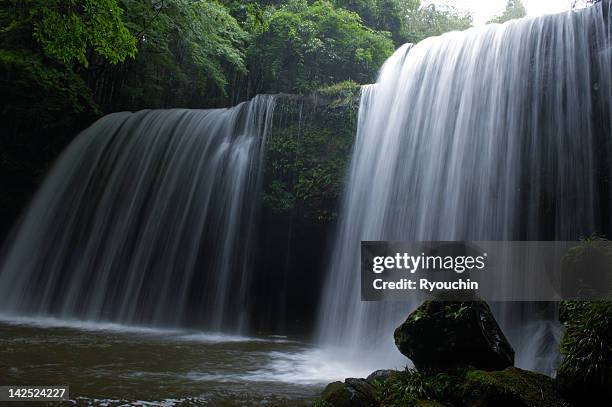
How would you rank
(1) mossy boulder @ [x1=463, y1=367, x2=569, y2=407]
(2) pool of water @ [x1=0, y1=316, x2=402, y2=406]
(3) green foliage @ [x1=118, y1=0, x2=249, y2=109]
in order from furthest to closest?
1. (3) green foliage @ [x1=118, y1=0, x2=249, y2=109]
2. (2) pool of water @ [x1=0, y1=316, x2=402, y2=406]
3. (1) mossy boulder @ [x1=463, y1=367, x2=569, y2=407]

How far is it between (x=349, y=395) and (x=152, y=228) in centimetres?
875

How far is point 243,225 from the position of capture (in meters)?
10.9

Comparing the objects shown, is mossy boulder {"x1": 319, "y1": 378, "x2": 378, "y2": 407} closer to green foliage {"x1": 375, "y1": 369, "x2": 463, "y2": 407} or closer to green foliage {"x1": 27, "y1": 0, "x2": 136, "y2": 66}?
green foliage {"x1": 375, "y1": 369, "x2": 463, "y2": 407}

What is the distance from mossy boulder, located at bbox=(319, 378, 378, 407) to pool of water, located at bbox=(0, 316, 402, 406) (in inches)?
27.2

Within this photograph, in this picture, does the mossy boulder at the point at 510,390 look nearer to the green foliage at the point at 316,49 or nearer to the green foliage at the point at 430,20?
the green foliage at the point at 316,49

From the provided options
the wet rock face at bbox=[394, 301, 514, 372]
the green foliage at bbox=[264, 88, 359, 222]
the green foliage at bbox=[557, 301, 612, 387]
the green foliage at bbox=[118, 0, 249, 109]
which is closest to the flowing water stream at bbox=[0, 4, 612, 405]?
the green foliage at bbox=[264, 88, 359, 222]

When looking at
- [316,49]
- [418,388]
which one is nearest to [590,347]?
[418,388]

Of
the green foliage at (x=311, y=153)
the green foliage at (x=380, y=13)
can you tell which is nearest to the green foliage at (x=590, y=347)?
the green foliage at (x=311, y=153)

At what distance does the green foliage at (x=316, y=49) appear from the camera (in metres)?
16.6

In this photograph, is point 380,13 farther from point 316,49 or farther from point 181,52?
point 181,52

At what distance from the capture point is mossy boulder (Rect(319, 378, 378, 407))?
403 centimetres

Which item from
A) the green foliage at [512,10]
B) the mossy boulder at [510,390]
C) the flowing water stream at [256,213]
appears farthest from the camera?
the green foliage at [512,10]

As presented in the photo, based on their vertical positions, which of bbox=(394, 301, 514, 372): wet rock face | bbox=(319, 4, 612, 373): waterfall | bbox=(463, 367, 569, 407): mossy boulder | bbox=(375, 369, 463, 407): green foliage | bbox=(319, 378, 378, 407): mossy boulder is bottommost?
bbox=(319, 378, 378, 407): mossy boulder

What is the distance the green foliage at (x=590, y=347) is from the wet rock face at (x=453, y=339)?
781 mm
